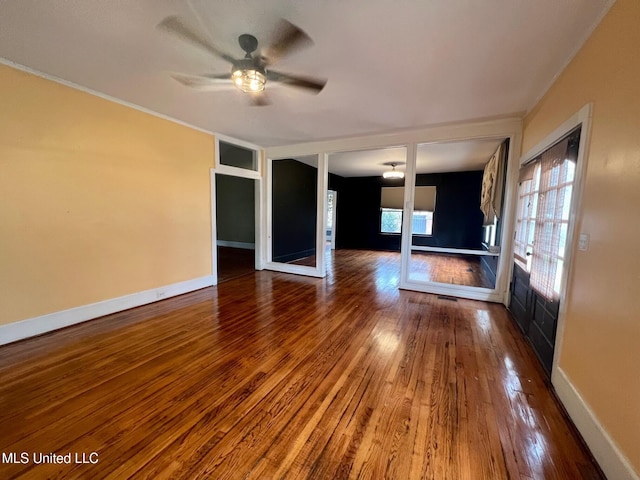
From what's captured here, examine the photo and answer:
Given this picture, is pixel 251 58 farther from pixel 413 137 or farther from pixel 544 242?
pixel 544 242

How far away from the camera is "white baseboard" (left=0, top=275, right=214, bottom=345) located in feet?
7.73

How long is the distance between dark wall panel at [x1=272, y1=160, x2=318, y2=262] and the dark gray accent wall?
1831 millimetres

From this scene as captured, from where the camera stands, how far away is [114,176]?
2.96m

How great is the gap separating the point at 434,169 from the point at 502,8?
6042mm

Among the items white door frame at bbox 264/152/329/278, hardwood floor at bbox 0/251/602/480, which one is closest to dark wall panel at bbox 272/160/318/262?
white door frame at bbox 264/152/329/278

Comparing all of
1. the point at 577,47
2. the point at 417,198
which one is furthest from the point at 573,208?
the point at 417,198

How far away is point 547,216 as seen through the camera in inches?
91.4

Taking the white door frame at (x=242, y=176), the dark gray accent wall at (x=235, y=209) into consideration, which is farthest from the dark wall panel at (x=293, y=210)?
the dark gray accent wall at (x=235, y=209)

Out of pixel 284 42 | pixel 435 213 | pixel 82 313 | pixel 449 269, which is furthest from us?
pixel 435 213

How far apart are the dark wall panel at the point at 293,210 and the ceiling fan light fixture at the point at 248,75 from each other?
3447 millimetres

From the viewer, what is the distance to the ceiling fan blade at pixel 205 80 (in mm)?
2134

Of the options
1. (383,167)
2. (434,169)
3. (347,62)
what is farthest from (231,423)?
(434,169)

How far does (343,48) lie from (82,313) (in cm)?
368

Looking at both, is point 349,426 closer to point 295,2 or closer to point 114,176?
point 295,2
